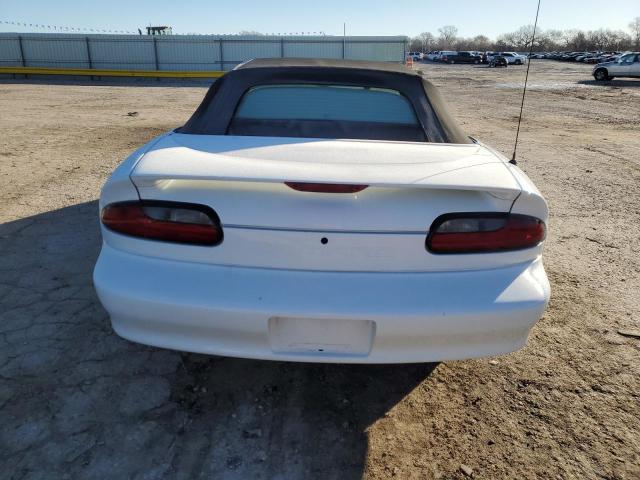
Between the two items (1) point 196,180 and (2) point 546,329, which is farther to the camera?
(2) point 546,329

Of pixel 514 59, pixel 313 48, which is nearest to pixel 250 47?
pixel 313 48

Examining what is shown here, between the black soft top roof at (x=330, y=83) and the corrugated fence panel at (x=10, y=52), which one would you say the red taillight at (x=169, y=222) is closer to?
the black soft top roof at (x=330, y=83)

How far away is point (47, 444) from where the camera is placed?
2098mm

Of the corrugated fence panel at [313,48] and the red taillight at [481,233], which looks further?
the corrugated fence panel at [313,48]

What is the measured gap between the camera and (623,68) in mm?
29750

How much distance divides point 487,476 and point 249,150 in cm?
170

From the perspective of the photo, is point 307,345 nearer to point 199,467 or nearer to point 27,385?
point 199,467

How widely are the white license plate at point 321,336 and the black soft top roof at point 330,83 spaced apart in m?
1.08

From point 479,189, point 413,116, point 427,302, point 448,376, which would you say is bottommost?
point 448,376

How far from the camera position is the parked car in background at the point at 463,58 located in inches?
2564

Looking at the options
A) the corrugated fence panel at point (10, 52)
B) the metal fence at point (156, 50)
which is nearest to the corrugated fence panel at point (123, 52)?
the metal fence at point (156, 50)

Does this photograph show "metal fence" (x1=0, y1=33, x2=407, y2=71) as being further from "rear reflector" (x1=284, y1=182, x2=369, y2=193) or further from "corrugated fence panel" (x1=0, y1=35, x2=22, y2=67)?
"rear reflector" (x1=284, y1=182, x2=369, y2=193)

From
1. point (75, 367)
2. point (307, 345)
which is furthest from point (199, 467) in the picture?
point (75, 367)

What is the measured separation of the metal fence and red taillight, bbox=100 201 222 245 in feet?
91.3
